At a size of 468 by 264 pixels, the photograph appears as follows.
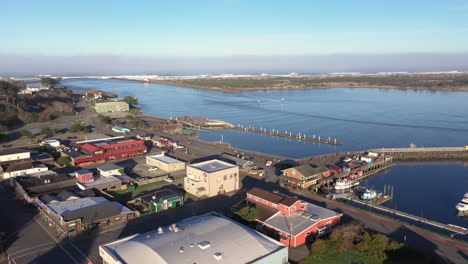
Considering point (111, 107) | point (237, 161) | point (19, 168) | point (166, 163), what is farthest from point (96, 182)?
point (111, 107)

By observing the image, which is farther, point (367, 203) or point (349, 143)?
point (349, 143)

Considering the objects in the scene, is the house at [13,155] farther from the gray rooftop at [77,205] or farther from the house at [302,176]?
the house at [302,176]

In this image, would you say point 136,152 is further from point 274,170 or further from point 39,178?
point 274,170

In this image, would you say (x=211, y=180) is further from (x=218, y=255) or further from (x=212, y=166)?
(x=218, y=255)

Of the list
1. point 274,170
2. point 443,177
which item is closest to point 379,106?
point 443,177

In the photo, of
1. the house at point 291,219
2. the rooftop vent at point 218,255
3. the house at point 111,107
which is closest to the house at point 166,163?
the house at point 291,219

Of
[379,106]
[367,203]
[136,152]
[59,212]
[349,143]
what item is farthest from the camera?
[379,106]
